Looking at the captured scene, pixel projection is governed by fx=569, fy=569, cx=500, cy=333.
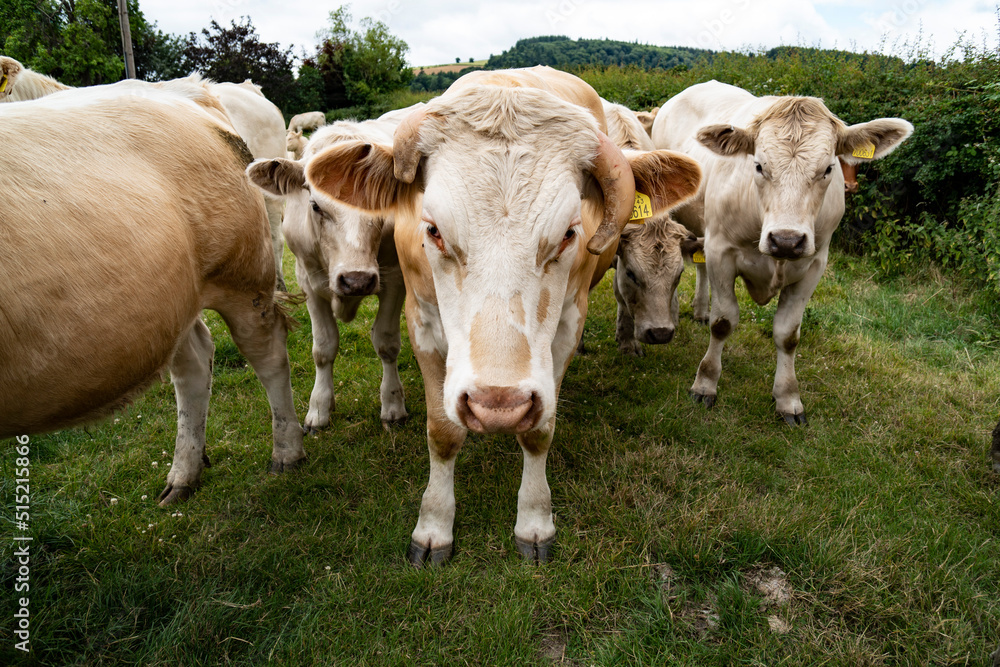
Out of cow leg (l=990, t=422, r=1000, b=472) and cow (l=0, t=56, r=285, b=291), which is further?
cow (l=0, t=56, r=285, b=291)

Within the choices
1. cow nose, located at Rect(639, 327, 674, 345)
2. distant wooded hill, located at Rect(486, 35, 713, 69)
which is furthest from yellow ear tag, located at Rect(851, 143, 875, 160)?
distant wooded hill, located at Rect(486, 35, 713, 69)

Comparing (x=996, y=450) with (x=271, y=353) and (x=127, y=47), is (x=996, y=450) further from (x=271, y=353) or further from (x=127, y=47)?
(x=127, y=47)

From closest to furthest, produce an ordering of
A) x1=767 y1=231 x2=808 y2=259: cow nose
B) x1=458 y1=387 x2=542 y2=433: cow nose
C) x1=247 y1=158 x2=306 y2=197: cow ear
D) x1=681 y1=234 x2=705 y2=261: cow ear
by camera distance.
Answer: x1=458 y1=387 x2=542 y2=433: cow nose
x1=247 y1=158 x2=306 y2=197: cow ear
x1=767 y1=231 x2=808 y2=259: cow nose
x1=681 y1=234 x2=705 y2=261: cow ear

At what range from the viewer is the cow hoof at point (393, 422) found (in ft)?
13.7

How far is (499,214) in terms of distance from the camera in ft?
6.46

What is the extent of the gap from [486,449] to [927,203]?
7.05 m

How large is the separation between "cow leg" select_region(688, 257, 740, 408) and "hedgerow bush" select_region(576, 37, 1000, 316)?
133 inches

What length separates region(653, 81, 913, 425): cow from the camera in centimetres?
363

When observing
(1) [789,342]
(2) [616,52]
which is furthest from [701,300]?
(2) [616,52]

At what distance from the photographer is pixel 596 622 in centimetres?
254

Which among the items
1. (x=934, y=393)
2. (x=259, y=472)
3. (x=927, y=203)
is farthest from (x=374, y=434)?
(x=927, y=203)

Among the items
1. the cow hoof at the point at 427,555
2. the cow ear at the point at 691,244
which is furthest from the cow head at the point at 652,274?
the cow hoof at the point at 427,555
